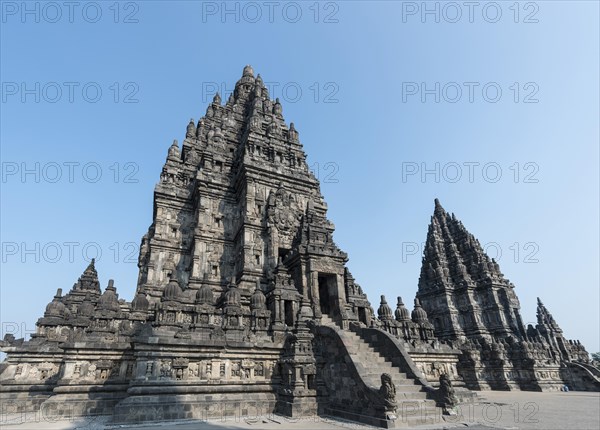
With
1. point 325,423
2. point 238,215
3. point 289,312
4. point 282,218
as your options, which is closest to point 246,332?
point 289,312

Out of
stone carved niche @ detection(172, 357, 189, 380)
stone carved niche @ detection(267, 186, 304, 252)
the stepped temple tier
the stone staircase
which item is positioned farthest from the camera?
stone carved niche @ detection(267, 186, 304, 252)

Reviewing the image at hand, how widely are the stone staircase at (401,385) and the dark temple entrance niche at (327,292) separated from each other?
173 inches

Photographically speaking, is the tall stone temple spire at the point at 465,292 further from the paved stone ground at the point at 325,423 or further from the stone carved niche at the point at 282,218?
the paved stone ground at the point at 325,423

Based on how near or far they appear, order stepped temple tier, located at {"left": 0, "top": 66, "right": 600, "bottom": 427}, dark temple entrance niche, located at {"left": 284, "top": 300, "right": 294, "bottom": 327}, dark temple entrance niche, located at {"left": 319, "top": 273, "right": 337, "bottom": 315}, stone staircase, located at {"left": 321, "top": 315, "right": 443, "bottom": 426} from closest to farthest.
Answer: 1. stone staircase, located at {"left": 321, "top": 315, "right": 443, "bottom": 426}
2. stepped temple tier, located at {"left": 0, "top": 66, "right": 600, "bottom": 427}
3. dark temple entrance niche, located at {"left": 284, "top": 300, "right": 294, "bottom": 327}
4. dark temple entrance niche, located at {"left": 319, "top": 273, "right": 337, "bottom": 315}

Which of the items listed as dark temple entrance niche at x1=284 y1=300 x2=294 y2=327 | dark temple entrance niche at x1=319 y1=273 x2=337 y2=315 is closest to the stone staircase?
dark temple entrance niche at x1=284 y1=300 x2=294 y2=327

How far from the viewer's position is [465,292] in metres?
45.2

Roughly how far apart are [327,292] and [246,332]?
7.36 m

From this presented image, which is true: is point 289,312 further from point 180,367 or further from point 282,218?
point 282,218

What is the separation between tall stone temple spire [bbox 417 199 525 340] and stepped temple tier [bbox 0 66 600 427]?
5758 mm

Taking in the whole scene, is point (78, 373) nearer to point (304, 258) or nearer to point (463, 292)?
point (304, 258)

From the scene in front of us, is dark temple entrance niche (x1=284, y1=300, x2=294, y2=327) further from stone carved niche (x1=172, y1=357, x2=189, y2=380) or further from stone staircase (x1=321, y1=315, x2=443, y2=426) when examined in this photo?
stone carved niche (x1=172, y1=357, x2=189, y2=380)

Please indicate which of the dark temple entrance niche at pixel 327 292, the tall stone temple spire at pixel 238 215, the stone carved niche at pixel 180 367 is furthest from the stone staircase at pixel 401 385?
the stone carved niche at pixel 180 367

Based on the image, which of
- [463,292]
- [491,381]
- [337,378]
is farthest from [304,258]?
[463,292]

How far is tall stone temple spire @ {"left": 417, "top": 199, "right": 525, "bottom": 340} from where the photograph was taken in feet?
140
